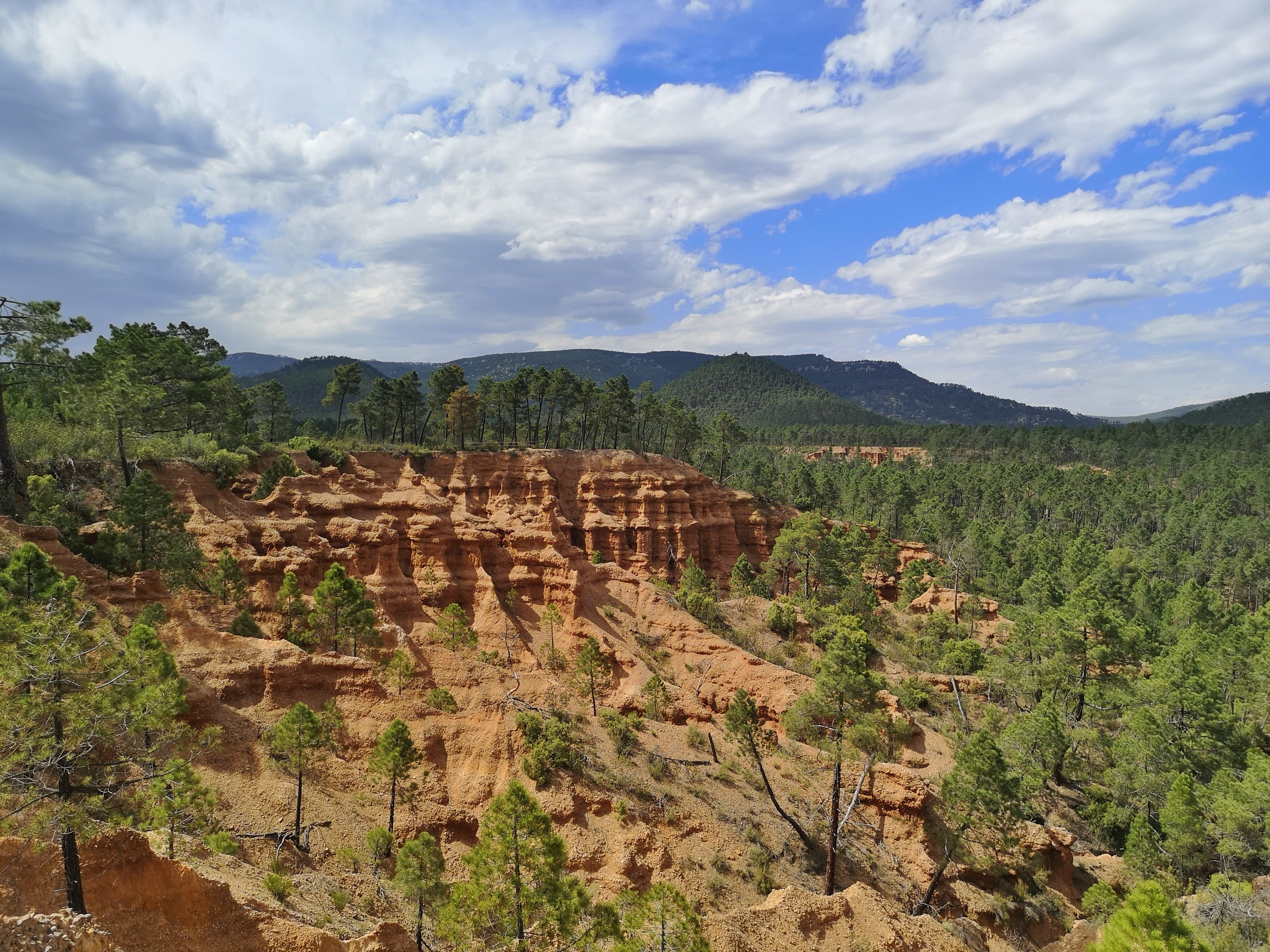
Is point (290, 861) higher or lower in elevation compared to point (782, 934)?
higher

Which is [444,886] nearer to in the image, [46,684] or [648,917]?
[648,917]

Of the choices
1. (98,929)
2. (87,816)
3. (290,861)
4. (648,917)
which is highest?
(87,816)

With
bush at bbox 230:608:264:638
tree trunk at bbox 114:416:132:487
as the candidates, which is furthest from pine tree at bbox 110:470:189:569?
tree trunk at bbox 114:416:132:487

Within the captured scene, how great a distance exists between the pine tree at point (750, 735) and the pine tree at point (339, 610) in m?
17.9

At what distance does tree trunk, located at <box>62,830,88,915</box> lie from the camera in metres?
10.8

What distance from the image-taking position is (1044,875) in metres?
26.8

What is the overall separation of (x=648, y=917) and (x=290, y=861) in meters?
11.7

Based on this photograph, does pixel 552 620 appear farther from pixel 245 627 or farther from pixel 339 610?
pixel 245 627

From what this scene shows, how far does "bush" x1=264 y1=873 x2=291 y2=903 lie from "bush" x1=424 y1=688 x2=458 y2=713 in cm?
1162

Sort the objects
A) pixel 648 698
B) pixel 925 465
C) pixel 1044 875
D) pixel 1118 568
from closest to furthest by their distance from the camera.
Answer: pixel 1044 875
pixel 648 698
pixel 1118 568
pixel 925 465

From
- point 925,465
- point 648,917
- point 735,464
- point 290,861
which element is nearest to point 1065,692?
point 648,917

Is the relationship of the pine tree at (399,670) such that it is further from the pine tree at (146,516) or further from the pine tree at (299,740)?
the pine tree at (146,516)

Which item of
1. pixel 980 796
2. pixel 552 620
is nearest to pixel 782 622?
pixel 552 620

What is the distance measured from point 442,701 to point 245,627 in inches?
376
